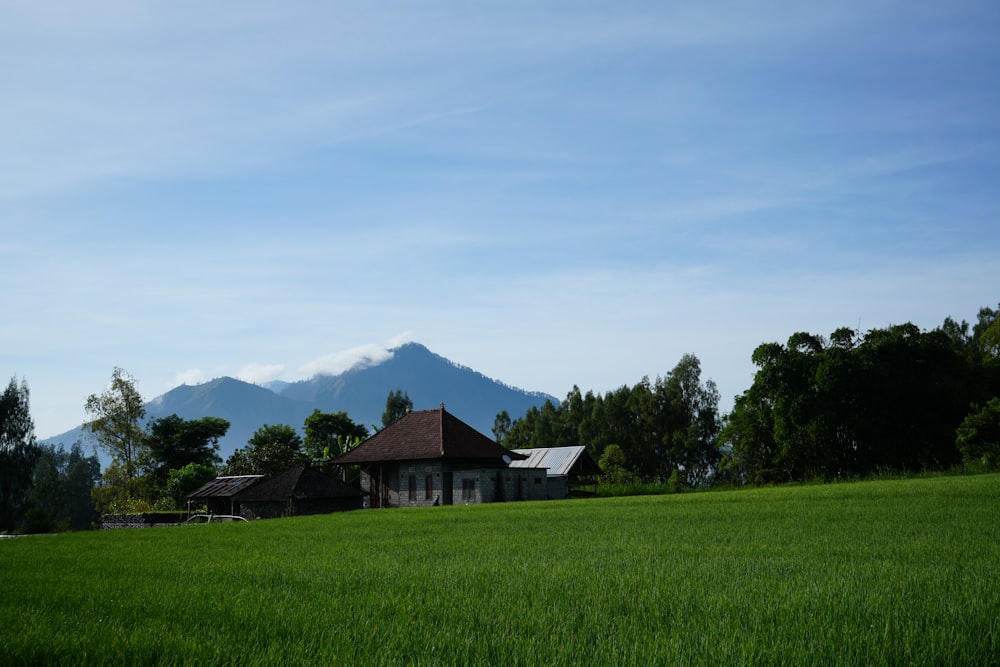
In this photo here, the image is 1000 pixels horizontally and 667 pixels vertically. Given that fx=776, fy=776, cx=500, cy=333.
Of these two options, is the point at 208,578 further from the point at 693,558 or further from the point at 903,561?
the point at 903,561

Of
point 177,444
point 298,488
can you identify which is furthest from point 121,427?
point 298,488

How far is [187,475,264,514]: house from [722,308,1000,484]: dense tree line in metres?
28.9

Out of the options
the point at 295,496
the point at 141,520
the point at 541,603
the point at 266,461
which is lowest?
the point at 141,520

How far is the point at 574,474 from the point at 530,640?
50.8m

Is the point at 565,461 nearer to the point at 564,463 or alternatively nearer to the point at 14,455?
the point at 564,463

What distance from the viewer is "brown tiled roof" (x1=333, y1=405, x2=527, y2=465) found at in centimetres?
4472

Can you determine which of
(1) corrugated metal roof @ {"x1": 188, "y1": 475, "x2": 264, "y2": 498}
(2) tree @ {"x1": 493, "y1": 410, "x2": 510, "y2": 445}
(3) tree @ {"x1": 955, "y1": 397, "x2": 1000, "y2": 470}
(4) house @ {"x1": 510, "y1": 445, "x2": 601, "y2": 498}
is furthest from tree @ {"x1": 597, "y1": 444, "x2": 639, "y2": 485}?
(2) tree @ {"x1": 493, "y1": 410, "x2": 510, "y2": 445}

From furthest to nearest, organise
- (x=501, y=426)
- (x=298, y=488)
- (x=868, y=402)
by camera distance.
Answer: (x=501, y=426)
(x=868, y=402)
(x=298, y=488)

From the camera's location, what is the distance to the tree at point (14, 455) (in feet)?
195

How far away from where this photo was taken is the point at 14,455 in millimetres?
61281

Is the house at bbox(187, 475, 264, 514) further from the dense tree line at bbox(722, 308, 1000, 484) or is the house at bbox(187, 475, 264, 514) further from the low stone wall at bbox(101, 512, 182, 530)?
the dense tree line at bbox(722, 308, 1000, 484)

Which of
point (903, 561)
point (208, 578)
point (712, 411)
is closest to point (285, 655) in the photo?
point (208, 578)

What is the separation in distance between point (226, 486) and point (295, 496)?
8.48m

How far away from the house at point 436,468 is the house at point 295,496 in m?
4.07
